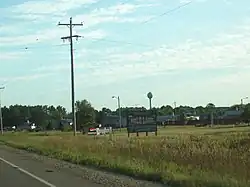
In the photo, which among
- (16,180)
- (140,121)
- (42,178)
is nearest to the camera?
(16,180)

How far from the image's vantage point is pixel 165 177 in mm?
17422

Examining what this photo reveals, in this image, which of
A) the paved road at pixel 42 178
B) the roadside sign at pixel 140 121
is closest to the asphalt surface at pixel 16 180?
the paved road at pixel 42 178

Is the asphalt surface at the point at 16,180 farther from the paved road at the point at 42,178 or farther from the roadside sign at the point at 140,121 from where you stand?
the roadside sign at the point at 140,121

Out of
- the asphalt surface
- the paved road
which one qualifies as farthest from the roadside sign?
the asphalt surface

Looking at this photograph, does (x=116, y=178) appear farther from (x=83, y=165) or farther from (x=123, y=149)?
(x=123, y=149)

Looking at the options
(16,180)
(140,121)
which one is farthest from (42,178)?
(140,121)

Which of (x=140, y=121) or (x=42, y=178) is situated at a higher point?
(x=140, y=121)

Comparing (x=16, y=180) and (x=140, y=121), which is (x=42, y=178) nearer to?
(x=16, y=180)

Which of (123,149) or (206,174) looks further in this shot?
(123,149)

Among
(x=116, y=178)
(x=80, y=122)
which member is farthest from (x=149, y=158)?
(x=80, y=122)

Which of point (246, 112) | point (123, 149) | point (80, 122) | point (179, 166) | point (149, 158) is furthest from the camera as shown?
point (246, 112)

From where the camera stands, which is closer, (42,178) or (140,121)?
(42,178)

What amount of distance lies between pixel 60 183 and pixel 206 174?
14.9 feet

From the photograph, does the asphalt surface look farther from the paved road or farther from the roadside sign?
the roadside sign
